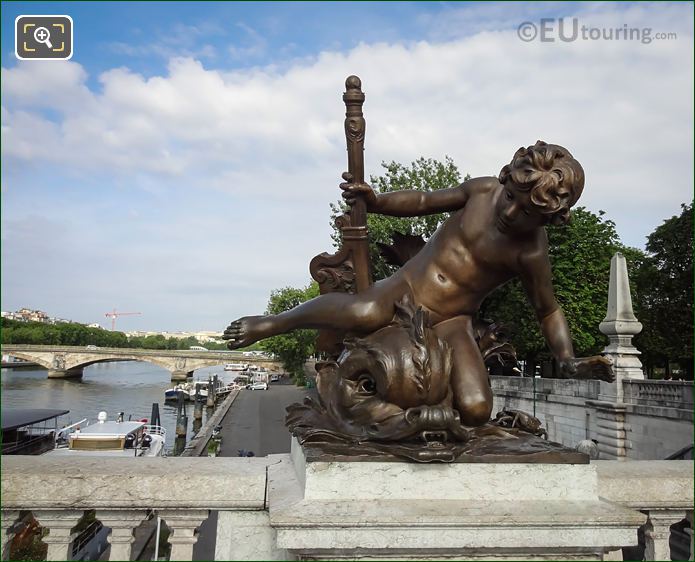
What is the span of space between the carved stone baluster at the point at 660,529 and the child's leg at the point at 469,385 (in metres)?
1.21

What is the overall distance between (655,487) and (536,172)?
6.99 ft

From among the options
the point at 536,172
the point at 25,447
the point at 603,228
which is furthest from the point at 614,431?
the point at 25,447

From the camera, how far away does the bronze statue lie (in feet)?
11.2

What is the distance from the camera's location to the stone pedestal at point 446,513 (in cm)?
285

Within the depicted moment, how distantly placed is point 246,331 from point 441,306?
1.36 meters

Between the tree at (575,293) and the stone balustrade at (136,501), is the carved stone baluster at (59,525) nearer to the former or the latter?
the stone balustrade at (136,501)

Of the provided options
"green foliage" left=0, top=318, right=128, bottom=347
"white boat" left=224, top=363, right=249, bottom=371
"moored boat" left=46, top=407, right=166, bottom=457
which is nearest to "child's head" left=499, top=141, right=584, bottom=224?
"moored boat" left=46, top=407, right=166, bottom=457

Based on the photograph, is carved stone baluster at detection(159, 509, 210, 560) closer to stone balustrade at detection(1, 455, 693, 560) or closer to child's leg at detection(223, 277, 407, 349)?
stone balustrade at detection(1, 455, 693, 560)

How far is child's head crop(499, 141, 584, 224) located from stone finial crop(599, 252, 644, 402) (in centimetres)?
1456

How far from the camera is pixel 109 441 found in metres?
20.4

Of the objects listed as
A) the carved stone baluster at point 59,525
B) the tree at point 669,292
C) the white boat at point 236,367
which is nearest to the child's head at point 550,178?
the carved stone baluster at point 59,525

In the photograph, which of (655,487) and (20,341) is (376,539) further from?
(20,341)

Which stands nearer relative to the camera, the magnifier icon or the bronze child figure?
the bronze child figure

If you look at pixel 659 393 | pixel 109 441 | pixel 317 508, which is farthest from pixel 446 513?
pixel 109 441
